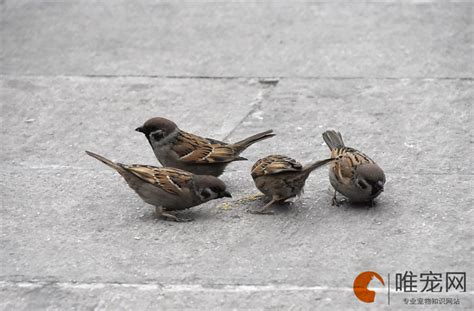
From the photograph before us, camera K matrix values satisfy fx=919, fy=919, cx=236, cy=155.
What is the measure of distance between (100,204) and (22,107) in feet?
7.23

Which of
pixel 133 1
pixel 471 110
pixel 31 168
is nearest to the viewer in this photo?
pixel 31 168

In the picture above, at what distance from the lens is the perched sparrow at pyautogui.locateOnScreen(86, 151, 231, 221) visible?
6.04 metres

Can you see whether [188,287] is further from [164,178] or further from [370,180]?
[370,180]

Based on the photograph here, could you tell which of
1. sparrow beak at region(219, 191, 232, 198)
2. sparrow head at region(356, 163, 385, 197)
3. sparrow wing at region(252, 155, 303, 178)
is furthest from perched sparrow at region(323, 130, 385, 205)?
sparrow beak at region(219, 191, 232, 198)

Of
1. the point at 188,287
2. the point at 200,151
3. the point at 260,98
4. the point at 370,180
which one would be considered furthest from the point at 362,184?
the point at 260,98

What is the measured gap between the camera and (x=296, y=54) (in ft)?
30.6

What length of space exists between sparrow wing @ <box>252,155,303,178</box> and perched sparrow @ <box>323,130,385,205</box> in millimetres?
302

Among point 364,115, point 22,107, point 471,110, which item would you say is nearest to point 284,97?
point 364,115

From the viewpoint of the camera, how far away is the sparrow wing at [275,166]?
236 inches

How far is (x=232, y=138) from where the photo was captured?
7.44m

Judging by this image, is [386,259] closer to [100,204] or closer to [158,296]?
[158,296]

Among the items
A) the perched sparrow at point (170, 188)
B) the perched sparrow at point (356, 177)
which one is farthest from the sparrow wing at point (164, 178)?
the perched sparrow at point (356, 177)

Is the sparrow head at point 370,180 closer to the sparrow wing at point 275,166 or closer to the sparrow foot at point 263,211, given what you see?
the sparrow wing at point 275,166

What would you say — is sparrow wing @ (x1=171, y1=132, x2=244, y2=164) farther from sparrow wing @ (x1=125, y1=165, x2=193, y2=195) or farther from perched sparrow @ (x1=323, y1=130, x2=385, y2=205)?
perched sparrow @ (x1=323, y1=130, x2=385, y2=205)
